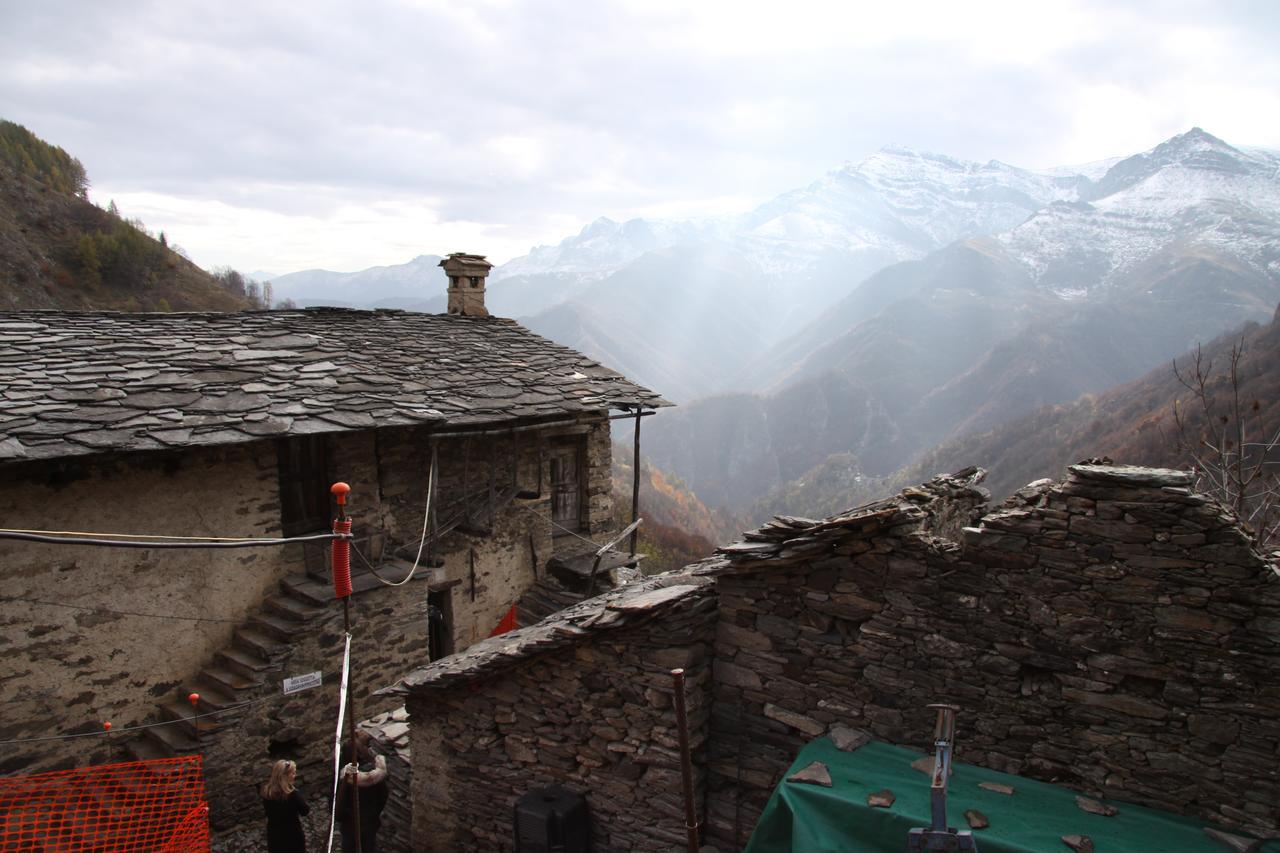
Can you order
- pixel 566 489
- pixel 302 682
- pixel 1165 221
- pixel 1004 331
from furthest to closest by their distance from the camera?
pixel 1165 221
pixel 1004 331
pixel 566 489
pixel 302 682

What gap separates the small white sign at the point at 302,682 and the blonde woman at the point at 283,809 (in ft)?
7.81

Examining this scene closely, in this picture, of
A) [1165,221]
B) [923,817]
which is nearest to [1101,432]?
[923,817]

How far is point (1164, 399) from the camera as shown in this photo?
4625 cm

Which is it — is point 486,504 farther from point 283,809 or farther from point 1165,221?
point 1165,221

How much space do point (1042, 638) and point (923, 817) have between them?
1.25 m

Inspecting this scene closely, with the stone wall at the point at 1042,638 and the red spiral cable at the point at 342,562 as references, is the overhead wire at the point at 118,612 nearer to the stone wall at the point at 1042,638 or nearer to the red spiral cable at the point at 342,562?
the red spiral cable at the point at 342,562

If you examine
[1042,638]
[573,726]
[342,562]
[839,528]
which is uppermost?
[839,528]

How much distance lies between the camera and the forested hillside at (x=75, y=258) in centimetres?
2492

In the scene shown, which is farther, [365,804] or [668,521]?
[668,521]

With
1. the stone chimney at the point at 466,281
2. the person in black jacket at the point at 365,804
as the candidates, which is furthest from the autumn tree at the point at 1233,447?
the stone chimney at the point at 466,281

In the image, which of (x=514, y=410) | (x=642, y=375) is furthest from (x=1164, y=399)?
(x=642, y=375)

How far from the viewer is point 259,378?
8.85m

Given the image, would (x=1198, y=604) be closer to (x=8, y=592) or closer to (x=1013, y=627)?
(x=1013, y=627)

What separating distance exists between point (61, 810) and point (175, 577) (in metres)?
2.27
